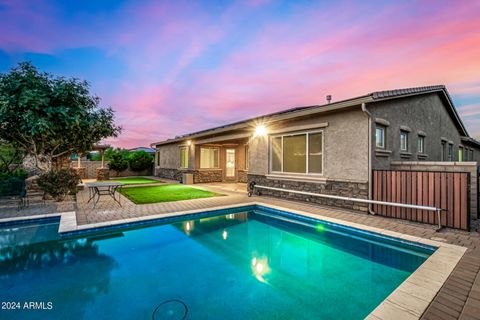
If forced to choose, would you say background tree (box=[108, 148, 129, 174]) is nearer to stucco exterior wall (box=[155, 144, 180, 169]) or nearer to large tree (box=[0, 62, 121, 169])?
stucco exterior wall (box=[155, 144, 180, 169])

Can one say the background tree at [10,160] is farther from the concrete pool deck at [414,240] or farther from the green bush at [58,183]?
the concrete pool deck at [414,240]

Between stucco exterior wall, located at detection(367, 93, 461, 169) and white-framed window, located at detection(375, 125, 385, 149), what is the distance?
16cm

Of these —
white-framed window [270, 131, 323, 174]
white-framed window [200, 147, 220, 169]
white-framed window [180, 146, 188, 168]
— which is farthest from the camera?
white-framed window [180, 146, 188, 168]

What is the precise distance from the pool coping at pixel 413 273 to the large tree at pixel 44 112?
11.7 ft

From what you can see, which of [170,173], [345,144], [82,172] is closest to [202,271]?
[345,144]

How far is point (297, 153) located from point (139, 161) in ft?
57.2

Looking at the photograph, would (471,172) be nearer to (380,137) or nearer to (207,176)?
(380,137)

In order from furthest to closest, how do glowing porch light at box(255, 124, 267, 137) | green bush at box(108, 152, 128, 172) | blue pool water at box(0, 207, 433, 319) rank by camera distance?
green bush at box(108, 152, 128, 172) → glowing porch light at box(255, 124, 267, 137) → blue pool water at box(0, 207, 433, 319)

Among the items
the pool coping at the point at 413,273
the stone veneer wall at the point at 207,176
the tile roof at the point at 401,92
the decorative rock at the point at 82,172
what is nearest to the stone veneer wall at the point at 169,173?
the stone veneer wall at the point at 207,176

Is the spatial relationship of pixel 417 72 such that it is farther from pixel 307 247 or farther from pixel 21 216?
pixel 21 216

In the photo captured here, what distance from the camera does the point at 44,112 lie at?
7.89 meters

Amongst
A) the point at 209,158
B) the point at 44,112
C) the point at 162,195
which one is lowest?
the point at 162,195

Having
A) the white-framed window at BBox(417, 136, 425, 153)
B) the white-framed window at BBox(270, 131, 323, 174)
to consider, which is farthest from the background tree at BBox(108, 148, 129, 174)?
the white-framed window at BBox(417, 136, 425, 153)

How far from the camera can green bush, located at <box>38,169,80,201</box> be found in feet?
27.9
